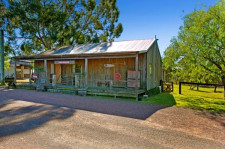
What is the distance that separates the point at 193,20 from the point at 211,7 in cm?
141

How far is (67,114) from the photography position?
19.8ft

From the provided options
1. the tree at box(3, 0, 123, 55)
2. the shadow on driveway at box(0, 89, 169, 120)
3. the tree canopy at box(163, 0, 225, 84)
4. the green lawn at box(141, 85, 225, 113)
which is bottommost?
the green lawn at box(141, 85, 225, 113)

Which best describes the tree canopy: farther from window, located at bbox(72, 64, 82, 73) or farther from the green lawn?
window, located at bbox(72, 64, 82, 73)

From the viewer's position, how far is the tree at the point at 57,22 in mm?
20192

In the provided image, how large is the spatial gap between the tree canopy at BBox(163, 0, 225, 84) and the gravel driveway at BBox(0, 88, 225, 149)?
655 cm

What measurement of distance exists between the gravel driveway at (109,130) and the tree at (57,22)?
1827 cm

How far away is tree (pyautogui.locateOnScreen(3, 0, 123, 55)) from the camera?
2019cm

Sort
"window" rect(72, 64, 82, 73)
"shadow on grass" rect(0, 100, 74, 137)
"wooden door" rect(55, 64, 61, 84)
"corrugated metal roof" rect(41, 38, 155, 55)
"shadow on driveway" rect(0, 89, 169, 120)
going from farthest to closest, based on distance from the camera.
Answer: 1. "wooden door" rect(55, 64, 61, 84)
2. "window" rect(72, 64, 82, 73)
3. "corrugated metal roof" rect(41, 38, 155, 55)
4. "shadow on driveway" rect(0, 89, 169, 120)
5. "shadow on grass" rect(0, 100, 74, 137)

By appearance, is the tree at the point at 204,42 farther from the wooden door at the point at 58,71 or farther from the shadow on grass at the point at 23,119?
the wooden door at the point at 58,71

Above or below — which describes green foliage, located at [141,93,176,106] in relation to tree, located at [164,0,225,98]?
below

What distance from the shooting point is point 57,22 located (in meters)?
21.6

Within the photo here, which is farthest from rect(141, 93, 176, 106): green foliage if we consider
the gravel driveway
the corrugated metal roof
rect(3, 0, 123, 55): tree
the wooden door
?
rect(3, 0, 123, 55): tree

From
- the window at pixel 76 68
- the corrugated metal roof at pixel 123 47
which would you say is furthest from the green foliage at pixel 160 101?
the window at pixel 76 68

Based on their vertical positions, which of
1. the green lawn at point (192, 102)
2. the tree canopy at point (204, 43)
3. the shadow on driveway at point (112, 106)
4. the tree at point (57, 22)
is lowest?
the green lawn at point (192, 102)
